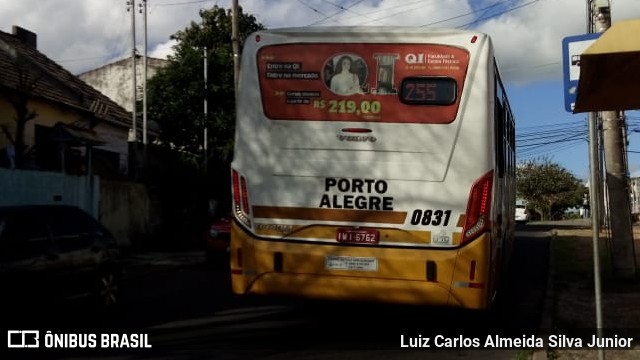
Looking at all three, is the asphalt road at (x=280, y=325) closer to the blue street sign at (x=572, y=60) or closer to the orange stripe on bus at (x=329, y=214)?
the orange stripe on bus at (x=329, y=214)

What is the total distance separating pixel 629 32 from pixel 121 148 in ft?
79.6

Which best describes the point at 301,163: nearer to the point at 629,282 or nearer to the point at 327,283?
the point at 327,283

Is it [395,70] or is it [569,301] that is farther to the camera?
[569,301]

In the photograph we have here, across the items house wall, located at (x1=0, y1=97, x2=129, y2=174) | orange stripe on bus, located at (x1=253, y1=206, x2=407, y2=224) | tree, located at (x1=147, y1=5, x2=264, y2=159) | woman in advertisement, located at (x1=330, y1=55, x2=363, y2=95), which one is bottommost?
orange stripe on bus, located at (x1=253, y1=206, x2=407, y2=224)

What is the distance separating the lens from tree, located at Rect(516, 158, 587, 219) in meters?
63.1

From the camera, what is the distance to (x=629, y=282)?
41.3 feet

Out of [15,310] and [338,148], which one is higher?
[338,148]

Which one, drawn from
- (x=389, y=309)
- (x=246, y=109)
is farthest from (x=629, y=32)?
(x=389, y=309)

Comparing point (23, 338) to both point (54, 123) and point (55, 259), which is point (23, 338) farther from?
point (54, 123)

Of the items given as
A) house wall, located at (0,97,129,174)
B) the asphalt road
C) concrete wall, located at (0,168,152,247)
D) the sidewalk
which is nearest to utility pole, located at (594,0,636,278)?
the sidewalk

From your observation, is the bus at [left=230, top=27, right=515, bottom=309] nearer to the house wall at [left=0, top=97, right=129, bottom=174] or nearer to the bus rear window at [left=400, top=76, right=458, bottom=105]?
the bus rear window at [left=400, top=76, right=458, bottom=105]

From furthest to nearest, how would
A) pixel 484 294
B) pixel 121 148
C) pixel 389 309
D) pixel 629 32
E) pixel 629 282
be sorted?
pixel 121 148
pixel 629 282
pixel 389 309
pixel 484 294
pixel 629 32

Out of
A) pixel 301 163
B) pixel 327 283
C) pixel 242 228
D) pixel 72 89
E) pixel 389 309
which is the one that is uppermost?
pixel 72 89

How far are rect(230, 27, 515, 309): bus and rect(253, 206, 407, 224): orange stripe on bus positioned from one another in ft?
0.03
